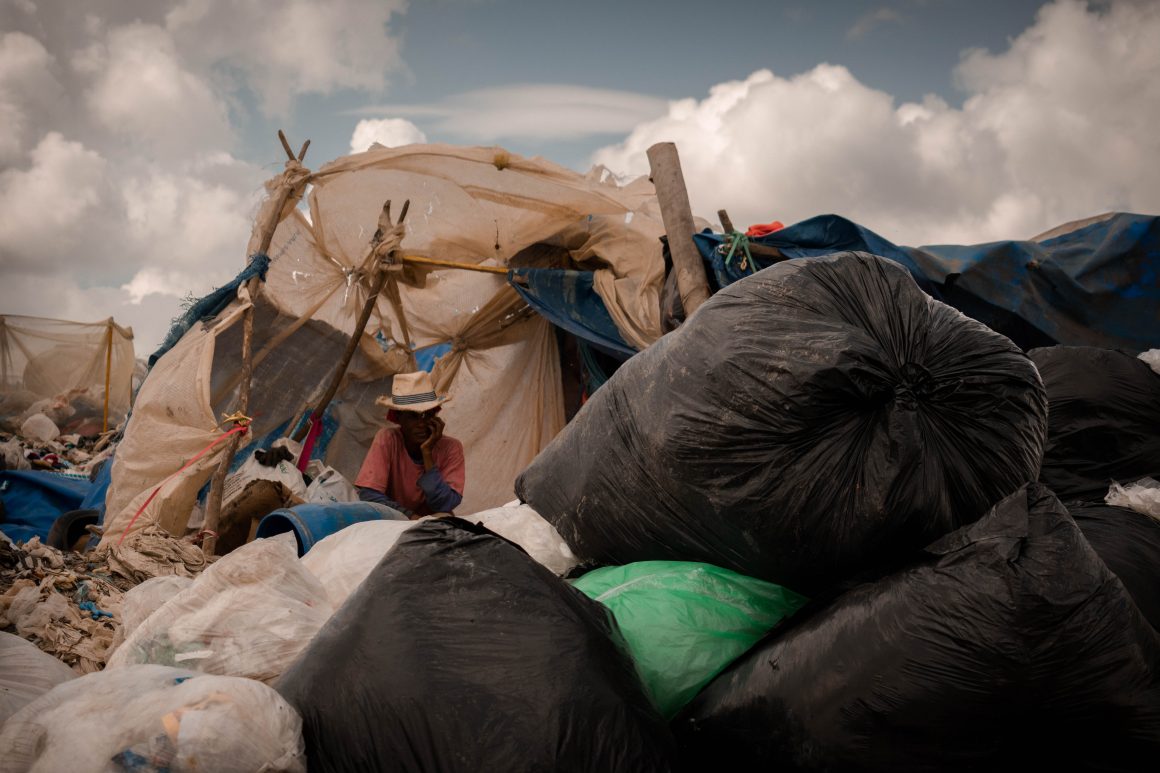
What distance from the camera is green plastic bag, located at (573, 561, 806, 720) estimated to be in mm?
1714

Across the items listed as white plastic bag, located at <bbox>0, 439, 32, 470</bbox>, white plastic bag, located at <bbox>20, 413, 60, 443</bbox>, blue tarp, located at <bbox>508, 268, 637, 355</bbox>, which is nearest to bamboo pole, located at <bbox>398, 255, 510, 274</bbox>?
blue tarp, located at <bbox>508, 268, 637, 355</bbox>

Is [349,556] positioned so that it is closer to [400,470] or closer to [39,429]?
[400,470]

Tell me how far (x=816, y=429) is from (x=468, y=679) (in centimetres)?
78

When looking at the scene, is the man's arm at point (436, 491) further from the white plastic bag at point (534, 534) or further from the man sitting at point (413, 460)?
the white plastic bag at point (534, 534)

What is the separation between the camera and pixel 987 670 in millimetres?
1423

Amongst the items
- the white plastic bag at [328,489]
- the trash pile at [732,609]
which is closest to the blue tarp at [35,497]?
the white plastic bag at [328,489]

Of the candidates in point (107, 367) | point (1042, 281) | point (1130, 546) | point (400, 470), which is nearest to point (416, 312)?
point (400, 470)

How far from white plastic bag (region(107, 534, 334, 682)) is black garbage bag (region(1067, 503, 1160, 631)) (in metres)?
1.63

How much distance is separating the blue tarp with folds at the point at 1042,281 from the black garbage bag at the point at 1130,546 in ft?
8.55

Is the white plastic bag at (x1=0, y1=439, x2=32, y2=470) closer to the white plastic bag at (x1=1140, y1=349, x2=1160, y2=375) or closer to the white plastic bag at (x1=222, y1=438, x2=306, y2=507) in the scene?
the white plastic bag at (x1=222, y1=438, x2=306, y2=507)

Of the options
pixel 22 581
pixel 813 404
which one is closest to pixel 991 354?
pixel 813 404

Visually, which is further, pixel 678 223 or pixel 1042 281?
pixel 1042 281

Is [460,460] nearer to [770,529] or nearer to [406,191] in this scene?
[406,191]

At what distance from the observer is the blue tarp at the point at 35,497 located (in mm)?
6293
